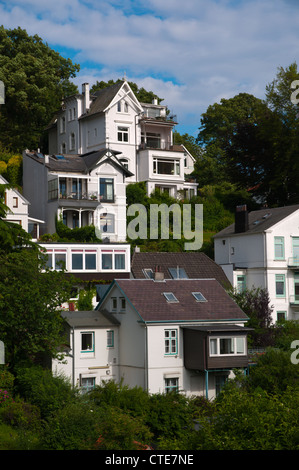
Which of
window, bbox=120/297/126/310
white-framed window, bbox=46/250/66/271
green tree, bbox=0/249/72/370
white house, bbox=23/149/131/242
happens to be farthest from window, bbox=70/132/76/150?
green tree, bbox=0/249/72/370

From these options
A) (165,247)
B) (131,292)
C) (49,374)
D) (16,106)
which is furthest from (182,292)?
(16,106)

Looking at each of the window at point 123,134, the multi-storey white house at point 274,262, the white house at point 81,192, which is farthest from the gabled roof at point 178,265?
the window at point 123,134

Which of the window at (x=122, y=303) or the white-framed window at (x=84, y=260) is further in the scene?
the white-framed window at (x=84, y=260)

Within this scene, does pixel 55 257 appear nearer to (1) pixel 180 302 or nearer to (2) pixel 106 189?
(1) pixel 180 302

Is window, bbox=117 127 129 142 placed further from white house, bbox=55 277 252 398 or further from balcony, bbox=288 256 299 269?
white house, bbox=55 277 252 398

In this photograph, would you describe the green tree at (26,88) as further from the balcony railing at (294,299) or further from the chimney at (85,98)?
the balcony railing at (294,299)

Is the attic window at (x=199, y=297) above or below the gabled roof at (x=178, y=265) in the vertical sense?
below

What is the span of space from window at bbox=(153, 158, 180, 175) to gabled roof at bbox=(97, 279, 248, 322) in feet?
85.1

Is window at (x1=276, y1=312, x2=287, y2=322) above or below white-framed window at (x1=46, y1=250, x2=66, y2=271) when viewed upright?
below

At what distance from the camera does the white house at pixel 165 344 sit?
39188 millimetres

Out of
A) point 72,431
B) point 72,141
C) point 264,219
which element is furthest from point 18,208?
point 72,431

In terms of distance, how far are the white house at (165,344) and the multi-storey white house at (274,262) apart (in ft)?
30.1

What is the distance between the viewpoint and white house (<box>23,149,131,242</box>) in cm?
5816

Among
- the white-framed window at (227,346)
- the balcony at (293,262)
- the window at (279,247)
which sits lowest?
the white-framed window at (227,346)
